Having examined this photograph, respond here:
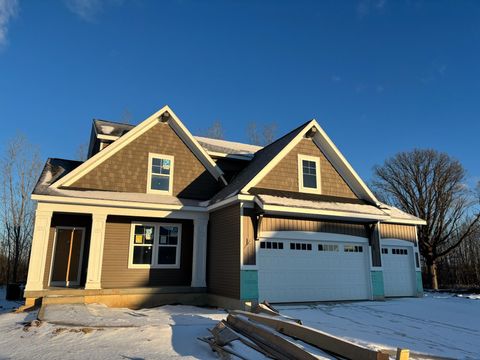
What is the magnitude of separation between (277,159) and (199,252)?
14.0ft

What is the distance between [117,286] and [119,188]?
330 cm

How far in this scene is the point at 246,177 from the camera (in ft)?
43.4

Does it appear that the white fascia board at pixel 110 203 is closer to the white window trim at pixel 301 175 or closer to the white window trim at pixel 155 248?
the white window trim at pixel 155 248

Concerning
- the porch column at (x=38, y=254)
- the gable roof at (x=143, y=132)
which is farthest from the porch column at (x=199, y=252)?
the porch column at (x=38, y=254)

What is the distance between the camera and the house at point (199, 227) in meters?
11.7

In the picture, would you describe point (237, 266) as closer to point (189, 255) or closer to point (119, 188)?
point (189, 255)

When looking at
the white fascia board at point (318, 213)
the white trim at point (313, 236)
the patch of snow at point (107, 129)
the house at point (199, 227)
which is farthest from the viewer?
the patch of snow at point (107, 129)

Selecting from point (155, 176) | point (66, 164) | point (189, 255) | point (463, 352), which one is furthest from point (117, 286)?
point (463, 352)

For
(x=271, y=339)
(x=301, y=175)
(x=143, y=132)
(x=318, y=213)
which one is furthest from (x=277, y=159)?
(x=271, y=339)

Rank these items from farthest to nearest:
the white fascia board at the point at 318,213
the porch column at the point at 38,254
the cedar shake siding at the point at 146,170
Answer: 1. the cedar shake siding at the point at 146,170
2. the white fascia board at the point at 318,213
3. the porch column at the point at 38,254

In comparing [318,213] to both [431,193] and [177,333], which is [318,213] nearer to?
[177,333]

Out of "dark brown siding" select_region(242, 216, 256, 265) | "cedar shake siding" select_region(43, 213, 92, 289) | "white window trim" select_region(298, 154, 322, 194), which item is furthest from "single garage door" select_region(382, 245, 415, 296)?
"cedar shake siding" select_region(43, 213, 92, 289)

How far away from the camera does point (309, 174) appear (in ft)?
45.3

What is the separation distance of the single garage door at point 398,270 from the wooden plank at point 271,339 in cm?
969
